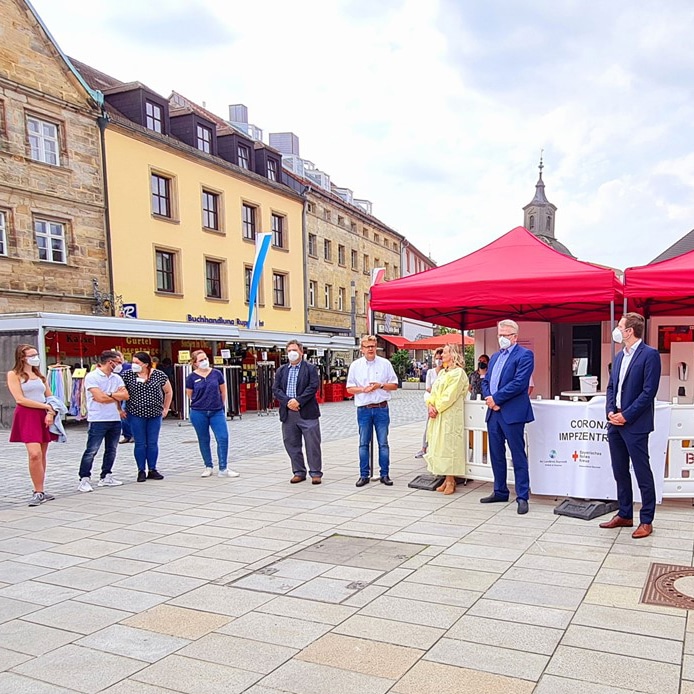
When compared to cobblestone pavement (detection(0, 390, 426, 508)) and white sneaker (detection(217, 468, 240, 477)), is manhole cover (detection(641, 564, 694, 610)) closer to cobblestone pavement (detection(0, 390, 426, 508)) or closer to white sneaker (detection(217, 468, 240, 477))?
white sneaker (detection(217, 468, 240, 477))

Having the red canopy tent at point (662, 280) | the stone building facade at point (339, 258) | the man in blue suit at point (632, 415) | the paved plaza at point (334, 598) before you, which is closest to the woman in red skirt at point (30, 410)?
the paved plaza at point (334, 598)

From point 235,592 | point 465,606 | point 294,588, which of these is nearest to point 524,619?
point 465,606

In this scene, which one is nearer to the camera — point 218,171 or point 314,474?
point 314,474

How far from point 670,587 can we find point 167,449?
363 inches

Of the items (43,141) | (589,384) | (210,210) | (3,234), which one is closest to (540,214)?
(210,210)

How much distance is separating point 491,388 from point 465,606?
2912 mm

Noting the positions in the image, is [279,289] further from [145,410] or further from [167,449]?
[145,410]

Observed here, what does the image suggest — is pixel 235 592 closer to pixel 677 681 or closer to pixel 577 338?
pixel 677 681

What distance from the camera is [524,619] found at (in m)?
3.49

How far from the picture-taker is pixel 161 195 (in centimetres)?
2281

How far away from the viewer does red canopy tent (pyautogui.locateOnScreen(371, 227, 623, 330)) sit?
6.59m

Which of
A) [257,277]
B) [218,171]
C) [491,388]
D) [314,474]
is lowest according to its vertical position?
[314,474]

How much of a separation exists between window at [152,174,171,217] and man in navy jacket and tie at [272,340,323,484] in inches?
657

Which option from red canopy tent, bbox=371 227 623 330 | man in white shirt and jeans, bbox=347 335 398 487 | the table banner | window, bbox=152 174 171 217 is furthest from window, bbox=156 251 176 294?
the table banner
